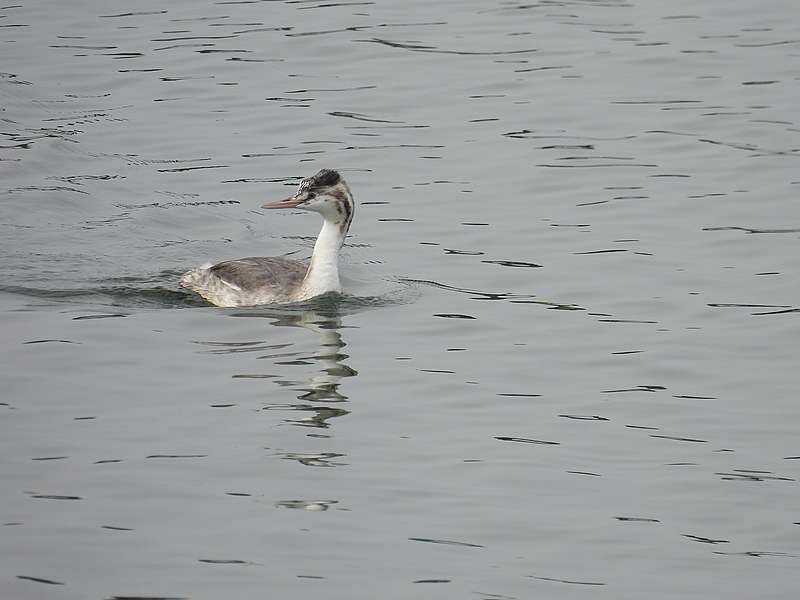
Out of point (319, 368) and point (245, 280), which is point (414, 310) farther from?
point (319, 368)

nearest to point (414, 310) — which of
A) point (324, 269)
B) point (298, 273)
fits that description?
point (324, 269)

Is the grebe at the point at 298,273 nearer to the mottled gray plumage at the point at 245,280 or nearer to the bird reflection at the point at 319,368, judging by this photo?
the mottled gray plumage at the point at 245,280

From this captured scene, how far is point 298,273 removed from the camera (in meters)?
14.8

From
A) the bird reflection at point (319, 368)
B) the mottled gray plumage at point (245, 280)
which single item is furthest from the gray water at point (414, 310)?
the mottled gray plumage at point (245, 280)

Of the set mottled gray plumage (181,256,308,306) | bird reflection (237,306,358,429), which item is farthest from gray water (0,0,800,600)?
mottled gray plumage (181,256,308,306)

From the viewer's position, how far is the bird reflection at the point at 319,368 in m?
11.3

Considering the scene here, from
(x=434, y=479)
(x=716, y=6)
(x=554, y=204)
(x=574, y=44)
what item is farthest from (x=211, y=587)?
(x=716, y=6)

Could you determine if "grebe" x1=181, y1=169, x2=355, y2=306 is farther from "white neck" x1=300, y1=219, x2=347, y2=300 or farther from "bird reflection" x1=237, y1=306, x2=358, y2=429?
"bird reflection" x1=237, y1=306, x2=358, y2=429

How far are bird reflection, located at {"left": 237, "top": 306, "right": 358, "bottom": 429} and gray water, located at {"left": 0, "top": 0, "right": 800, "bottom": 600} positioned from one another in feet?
0.15

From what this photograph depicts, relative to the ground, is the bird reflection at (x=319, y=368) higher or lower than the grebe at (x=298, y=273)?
lower

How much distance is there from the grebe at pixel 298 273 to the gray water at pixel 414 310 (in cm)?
24

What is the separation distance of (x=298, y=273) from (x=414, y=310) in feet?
4.59

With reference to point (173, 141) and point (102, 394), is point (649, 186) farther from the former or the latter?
point (102, 394)

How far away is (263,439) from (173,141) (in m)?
10.0
